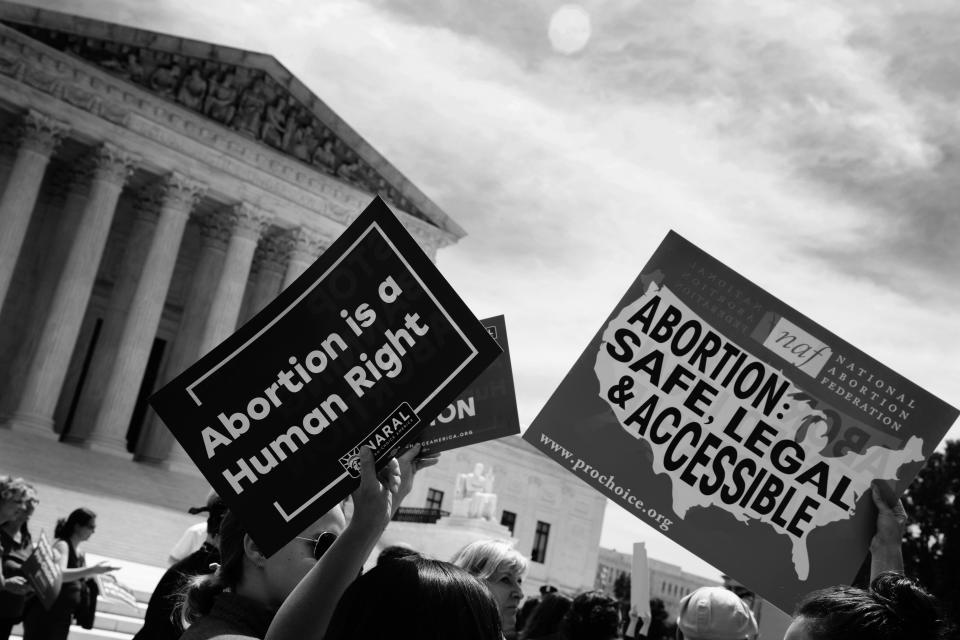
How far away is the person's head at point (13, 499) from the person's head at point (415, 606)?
4.86 metres

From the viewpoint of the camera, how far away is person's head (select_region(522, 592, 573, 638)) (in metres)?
5.75

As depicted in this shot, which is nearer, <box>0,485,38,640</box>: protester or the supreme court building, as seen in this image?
<box>0,485,38,640</box>: protester

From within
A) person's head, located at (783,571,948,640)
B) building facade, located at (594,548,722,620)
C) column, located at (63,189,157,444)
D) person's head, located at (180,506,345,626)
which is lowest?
building facade, located at (594,548,722,620)

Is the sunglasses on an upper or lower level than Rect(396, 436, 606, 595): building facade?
upper

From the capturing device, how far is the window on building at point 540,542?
160 ft

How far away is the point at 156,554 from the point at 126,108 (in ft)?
48.1

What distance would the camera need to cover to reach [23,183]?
2691 cm

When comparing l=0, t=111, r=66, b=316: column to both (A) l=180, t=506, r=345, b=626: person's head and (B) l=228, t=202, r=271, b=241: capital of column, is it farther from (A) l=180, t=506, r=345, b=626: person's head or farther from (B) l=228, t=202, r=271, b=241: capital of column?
(A) l=180, t=506, r=345, b=626: person's head

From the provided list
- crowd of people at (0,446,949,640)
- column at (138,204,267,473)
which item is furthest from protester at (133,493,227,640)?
column at (138,204,267,473)

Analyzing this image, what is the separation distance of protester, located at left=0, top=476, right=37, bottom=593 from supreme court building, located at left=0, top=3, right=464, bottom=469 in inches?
887

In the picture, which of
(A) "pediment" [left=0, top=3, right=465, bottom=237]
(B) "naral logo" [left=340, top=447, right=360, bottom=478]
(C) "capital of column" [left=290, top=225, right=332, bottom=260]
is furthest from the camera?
(C) "capital of column" [left=290, top=225, right=332, bottom=260]

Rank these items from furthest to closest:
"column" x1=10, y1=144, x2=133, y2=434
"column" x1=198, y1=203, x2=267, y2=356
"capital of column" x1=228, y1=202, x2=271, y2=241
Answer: "capital of column" x1=228, y1=202, x2=271, y2=241, "column" x1=198, y1=203, x2=267, y2=356, "column" x1=10, y1=144, x2=133, y2=434

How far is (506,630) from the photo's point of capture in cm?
558

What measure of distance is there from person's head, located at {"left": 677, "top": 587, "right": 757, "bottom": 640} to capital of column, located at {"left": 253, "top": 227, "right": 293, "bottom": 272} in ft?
102
